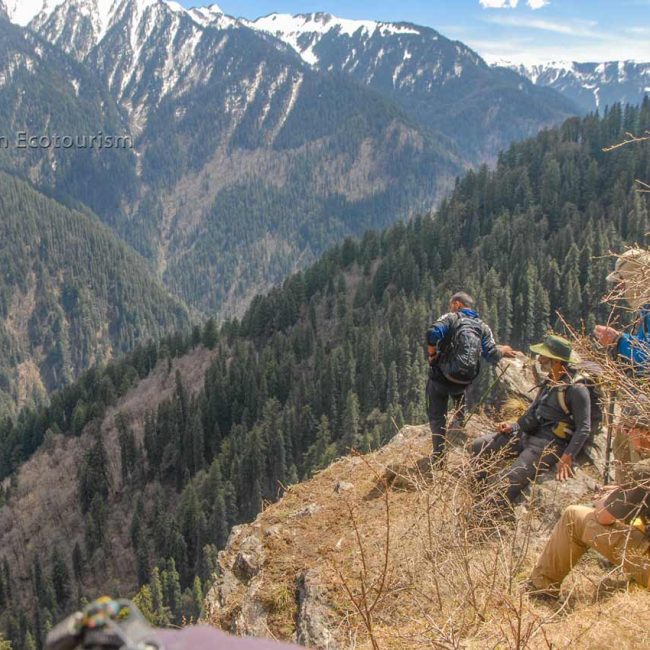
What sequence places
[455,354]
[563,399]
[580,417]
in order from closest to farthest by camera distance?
[580,417] → [563,399] → [455,354]

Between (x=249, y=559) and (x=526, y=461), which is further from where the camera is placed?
(x=249, y=559)

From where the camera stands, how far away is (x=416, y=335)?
13338 centimetres

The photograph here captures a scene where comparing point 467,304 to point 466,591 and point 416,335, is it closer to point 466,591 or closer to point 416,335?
point 466,591

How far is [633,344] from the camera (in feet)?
37.0

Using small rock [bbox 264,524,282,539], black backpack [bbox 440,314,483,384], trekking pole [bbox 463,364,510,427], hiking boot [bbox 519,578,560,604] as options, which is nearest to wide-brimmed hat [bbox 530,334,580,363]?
black backpack [bbox 440,314,483,384]

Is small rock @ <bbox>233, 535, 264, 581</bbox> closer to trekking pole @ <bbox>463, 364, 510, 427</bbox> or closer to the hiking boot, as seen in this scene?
the hiking boot

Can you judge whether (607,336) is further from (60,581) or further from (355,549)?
(60,581)

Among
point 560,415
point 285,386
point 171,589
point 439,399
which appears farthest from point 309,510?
point 285,386

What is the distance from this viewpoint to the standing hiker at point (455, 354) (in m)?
16.1

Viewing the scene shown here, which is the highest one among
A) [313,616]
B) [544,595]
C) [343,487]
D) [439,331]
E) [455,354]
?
[439,331]

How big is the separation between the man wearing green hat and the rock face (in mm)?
548

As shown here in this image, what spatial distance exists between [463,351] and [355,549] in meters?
5.78

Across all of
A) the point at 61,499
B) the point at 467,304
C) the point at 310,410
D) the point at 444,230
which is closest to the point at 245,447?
the point at 310,410

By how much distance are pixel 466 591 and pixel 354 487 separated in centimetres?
717
